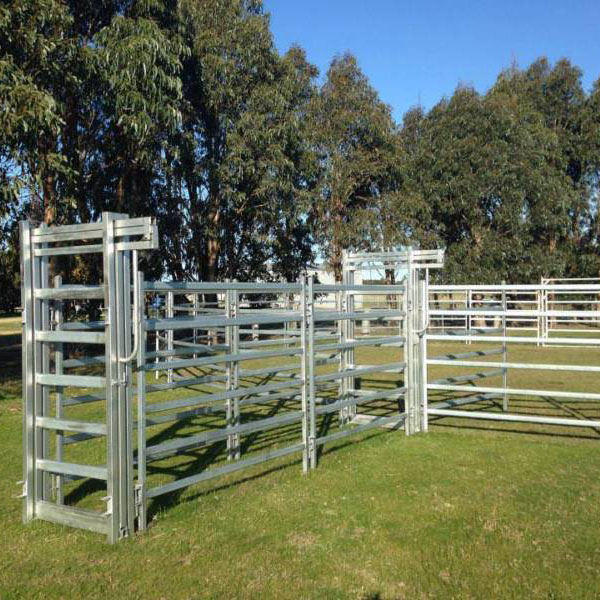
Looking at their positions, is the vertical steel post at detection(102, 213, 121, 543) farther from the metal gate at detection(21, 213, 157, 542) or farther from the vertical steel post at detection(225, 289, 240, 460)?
the vertical steel post at detection(225, 289, 240, 460)

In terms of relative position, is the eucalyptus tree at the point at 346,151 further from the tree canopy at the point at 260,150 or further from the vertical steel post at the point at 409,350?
the vertical steel post at the point at 409,350

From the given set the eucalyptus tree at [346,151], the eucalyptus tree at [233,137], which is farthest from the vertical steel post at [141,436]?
the eucalyptus tree at [346,151]

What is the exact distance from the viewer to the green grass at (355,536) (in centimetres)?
361

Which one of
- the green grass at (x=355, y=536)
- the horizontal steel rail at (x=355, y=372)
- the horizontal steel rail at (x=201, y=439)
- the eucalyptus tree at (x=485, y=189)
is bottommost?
the green grass at (x=355, y=536)

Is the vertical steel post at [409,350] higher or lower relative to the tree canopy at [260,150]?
lower

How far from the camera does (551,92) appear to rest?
29.7 meters

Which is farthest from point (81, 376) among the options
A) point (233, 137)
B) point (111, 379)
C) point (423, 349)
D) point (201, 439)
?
point (233, 137)

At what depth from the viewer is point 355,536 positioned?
170 inches

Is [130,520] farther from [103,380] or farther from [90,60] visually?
[90,60]

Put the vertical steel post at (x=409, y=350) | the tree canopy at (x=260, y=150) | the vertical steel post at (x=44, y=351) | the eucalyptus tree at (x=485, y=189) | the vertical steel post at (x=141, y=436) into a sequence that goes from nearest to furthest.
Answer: the vertical steel post at (x=141, y=436) → the vertical steel post at (x=44, y=351) → the vertical steel post at (x=409, y=350) → the tree canopy at (x=260, y=150) → the eucalyptus tree at (x=485, y=189)

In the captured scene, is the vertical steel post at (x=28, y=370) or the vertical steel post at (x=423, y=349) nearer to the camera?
the vertical steel post at (x=28, y=370)

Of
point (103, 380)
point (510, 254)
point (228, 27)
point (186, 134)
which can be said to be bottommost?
point (103, 380)

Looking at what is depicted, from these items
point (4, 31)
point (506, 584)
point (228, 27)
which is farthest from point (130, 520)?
point (228, 27)

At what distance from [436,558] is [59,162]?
9.62 m
